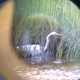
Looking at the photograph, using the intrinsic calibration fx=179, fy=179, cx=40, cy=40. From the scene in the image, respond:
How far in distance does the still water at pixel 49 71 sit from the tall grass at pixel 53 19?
0.04 metres

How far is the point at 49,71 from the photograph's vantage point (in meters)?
0.67

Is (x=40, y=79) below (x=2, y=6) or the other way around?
below

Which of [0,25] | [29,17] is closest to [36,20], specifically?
[29,17]

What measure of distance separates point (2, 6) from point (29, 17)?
108mm

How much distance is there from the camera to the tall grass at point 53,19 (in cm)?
68

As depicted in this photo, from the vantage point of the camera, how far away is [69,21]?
69 centimetres

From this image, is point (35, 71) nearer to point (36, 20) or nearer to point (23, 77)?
point (23, 77)

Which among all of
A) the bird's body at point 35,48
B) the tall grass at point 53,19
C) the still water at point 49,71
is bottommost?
the still water at point 49,71

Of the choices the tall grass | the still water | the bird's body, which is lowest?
the still water

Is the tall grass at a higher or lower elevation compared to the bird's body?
higher

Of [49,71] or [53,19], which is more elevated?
[53,19]

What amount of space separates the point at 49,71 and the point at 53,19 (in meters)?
0.20

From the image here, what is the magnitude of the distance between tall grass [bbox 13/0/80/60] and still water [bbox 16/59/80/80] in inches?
1.5

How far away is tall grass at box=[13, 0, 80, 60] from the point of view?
2.22ft
